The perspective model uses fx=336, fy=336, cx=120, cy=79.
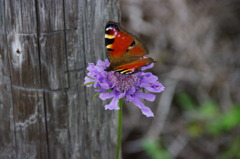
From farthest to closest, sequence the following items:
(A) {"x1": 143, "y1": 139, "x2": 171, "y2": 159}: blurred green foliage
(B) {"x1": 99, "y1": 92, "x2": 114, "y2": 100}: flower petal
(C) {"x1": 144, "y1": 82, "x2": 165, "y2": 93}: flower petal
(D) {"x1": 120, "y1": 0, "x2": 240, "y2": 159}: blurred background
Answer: (D) {"x1": 120, "y1": 0, "x2": 240, "y2": 159}: blurred background, (A) {"x1": 143, "y1": 139, "x2": 171, "y2": 159}: blurred green foliage, (C) {"x1": 144, "y1": 82, "x2": 165, "y2": 93}: flower petal, (B) {"x1": 99, "y1": 92, "x2": 114, "y2": 100}: flower petal

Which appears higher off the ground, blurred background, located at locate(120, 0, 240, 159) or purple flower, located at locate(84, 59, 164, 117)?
purple flower, located at locate(84, 59, 164, 117)

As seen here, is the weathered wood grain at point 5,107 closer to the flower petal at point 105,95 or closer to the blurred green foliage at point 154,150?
the flower petal at point 105,95

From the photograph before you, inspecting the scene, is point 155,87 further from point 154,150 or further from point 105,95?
point 154,150

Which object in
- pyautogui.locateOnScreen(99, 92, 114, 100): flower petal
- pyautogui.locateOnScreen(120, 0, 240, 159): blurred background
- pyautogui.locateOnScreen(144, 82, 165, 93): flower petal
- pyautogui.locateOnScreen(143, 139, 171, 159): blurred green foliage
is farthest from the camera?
pyautogui.locateOnScreen(120, 0, 240, 159): blurred background

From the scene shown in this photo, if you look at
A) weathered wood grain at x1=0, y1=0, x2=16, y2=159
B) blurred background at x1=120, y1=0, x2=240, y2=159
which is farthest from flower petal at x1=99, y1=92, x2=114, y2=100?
blurred background at x1=120, y1=0, x2=240, y2=159

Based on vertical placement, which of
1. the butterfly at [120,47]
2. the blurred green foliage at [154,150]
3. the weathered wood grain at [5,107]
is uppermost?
the butterfly at [120,47]

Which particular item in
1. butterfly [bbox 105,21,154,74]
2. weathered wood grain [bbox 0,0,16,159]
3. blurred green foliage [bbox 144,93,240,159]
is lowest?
blurred green foliage [bbox 144,93,240,159]

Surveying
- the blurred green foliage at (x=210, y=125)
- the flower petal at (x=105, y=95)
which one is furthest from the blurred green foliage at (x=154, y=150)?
the flower petal at (x=105, y=95)

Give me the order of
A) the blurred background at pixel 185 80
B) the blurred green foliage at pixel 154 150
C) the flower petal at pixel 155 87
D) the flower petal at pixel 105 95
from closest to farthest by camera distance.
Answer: the flower petal at pixel 105 95 → the flower petal at pixel 155 87 → the blurred green foliage at pixel 154 150 → the blurred background at pixel 185 80

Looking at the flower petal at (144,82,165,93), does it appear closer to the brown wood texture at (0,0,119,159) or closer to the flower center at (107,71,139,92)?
the flower center at (107,71,139,92)
